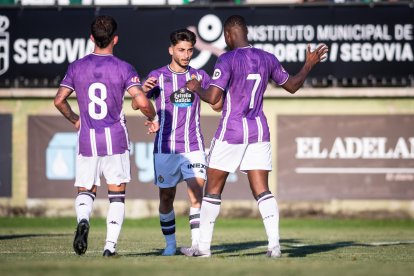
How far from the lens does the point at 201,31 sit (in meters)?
19.8

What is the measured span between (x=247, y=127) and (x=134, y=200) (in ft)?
32.0

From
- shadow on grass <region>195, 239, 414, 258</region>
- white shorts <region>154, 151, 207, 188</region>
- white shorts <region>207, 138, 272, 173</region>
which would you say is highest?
white shorts <region>207, 138, 272, 173</region>

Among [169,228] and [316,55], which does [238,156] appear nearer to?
[316,55]

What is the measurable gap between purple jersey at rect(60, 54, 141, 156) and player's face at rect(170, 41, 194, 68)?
4.30 feet

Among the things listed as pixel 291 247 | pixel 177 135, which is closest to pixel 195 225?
pixel 177 135

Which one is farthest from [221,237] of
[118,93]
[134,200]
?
[118,93]

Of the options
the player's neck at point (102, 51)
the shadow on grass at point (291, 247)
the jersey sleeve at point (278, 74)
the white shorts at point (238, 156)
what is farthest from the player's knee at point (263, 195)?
the player's neck at point (102, 51)

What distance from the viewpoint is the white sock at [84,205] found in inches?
412

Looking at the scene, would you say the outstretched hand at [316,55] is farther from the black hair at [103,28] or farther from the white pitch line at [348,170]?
the white pitch line at [348,170]

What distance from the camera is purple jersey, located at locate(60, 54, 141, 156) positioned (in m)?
10.6

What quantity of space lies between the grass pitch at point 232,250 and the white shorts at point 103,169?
2.49ft

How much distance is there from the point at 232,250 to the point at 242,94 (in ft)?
8.44

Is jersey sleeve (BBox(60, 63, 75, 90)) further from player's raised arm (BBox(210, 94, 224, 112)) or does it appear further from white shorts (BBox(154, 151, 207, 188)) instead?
white shorts (BBox(154, 151, 207, 188))

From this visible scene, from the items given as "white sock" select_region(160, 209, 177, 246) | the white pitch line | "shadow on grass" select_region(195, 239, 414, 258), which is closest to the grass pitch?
"shadow on grass" select_region(195, 239, 414, 258)
